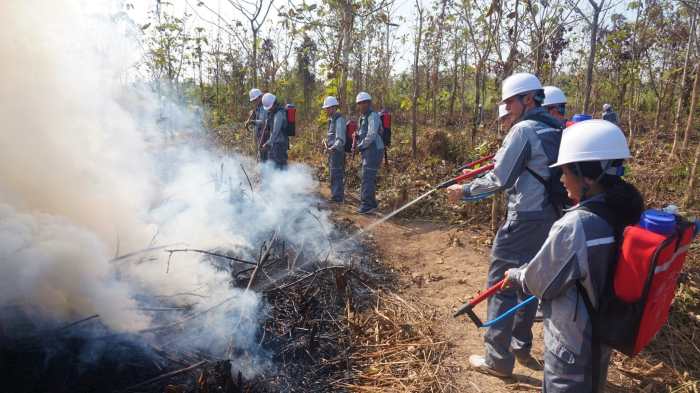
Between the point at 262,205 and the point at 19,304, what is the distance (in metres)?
4.12

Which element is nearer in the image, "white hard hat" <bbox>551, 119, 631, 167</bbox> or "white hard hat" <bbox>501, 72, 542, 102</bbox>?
"white hard hat" <bbox>551, 119, 631, 167</bbox>

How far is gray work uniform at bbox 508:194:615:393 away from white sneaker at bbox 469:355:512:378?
4.34 feet

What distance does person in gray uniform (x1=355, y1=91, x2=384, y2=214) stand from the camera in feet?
26.1

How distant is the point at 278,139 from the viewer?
912 cm

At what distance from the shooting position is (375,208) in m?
8.34

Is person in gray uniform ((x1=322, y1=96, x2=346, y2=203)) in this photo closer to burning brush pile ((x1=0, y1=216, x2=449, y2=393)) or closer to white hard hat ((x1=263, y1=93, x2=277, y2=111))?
white hard hat ((x1=263, y1=93, x2=277, y2=111))

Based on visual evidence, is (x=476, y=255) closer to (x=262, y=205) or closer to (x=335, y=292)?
(x=335, y=292)

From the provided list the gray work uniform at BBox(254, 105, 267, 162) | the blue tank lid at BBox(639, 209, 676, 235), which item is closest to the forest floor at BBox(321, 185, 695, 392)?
the blue tank lid at BBox(639, 209, 676, 235)

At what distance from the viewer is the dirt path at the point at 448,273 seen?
11.5 feet

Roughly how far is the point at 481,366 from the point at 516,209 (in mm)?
1387

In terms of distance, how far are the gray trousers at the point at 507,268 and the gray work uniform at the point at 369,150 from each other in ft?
15.8

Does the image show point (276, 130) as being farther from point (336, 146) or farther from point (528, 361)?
point (528, 361)

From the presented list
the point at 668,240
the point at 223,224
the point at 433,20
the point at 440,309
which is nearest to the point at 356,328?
the point at 440,309

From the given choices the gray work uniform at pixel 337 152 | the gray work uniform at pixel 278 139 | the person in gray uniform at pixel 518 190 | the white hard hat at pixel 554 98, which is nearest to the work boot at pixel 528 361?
the person in gray uniform at pixel 518 190
